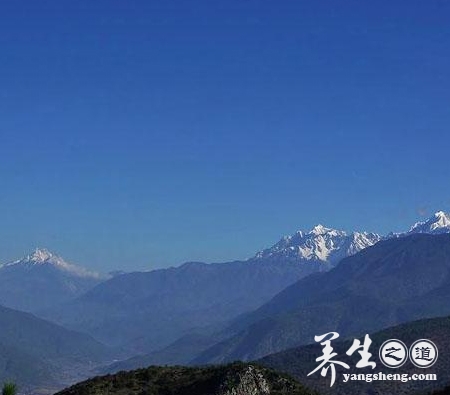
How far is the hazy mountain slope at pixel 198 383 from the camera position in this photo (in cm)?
9419

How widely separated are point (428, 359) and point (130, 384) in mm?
49696

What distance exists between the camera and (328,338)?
121 m

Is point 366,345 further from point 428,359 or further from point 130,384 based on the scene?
point 130,384

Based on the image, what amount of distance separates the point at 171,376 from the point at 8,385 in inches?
1156

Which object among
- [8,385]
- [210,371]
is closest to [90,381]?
[210,371]

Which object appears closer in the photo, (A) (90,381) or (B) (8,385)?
(B) (8,385)

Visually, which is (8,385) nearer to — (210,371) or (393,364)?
(210,371)

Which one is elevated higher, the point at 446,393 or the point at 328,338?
the point at 328,338

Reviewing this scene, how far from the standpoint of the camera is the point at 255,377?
96250 mm

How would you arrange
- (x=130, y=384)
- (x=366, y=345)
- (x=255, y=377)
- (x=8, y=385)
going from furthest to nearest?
(x=366, y=345) → (x=130, y=384) → (x=255, y=377) → (x=8, y=385)

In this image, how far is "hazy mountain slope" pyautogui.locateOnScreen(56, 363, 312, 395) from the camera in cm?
9419

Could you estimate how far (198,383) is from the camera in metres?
96.8

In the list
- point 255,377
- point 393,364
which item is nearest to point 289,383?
point 255,377

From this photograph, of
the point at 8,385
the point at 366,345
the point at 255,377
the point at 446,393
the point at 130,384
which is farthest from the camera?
the point at 366,345
